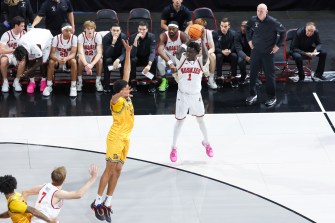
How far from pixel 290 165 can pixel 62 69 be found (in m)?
4.54

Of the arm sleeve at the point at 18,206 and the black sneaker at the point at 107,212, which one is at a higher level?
the arm sleeve at the point at 18,206

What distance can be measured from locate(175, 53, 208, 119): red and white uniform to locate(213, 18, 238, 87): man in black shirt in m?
3.09

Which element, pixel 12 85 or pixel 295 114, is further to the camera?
pixel 12 85

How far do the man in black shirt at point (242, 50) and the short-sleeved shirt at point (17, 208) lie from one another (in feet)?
21.0

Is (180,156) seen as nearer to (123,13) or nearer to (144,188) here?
(144,188)

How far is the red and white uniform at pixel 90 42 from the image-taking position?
13.2m

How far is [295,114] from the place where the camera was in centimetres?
1246

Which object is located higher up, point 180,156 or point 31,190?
point 31,190

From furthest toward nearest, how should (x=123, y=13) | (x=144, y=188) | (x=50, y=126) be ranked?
(x=123, y=13) → (x=50, y=126) → (x=144, y=188)

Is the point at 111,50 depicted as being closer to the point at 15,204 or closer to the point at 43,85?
the point at 43,85

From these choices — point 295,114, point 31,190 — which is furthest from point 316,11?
point 31,190

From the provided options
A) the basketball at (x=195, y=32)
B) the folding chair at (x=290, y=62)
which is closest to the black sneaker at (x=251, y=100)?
the folding chair at (x=290, y=62)

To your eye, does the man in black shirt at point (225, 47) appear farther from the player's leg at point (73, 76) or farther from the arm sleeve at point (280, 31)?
the player's leg at point (73, 76)

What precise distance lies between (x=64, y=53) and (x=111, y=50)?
753 mm
